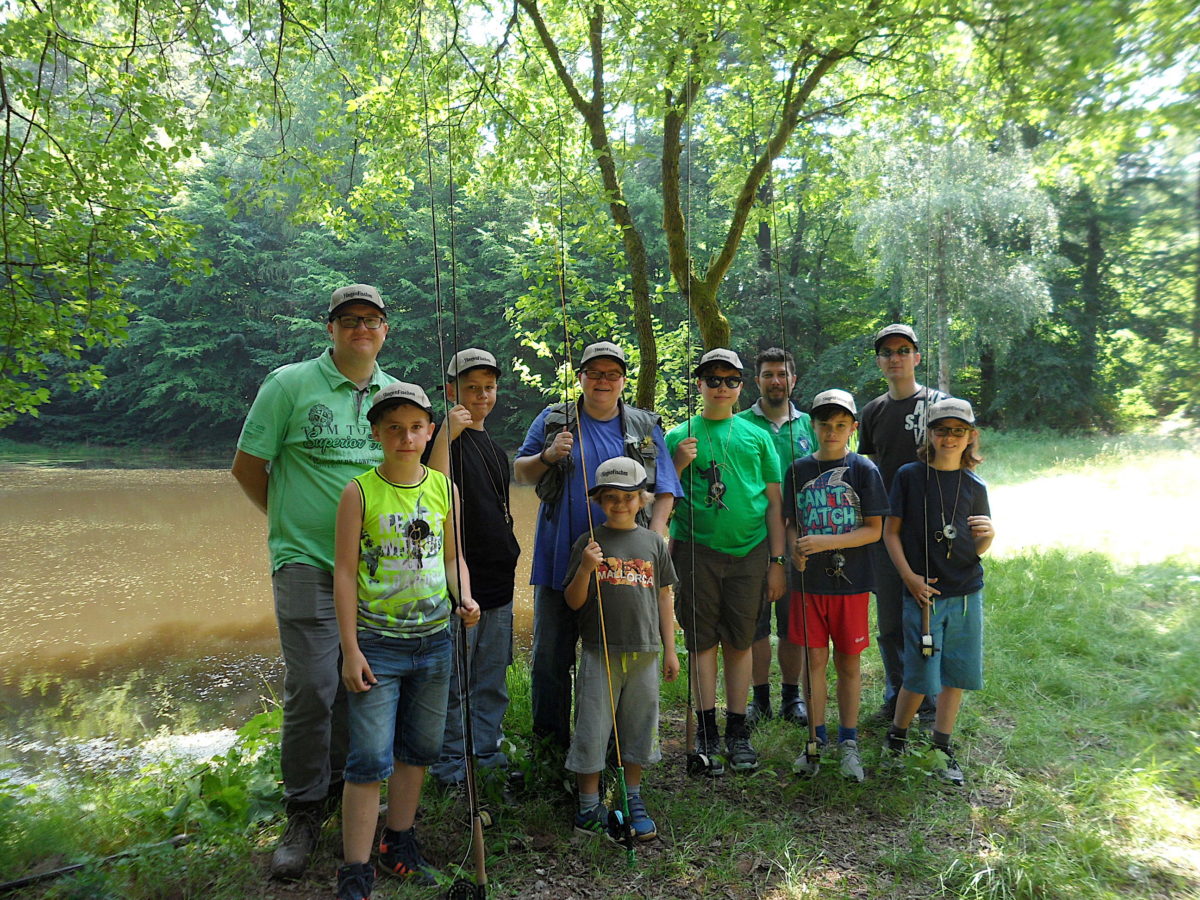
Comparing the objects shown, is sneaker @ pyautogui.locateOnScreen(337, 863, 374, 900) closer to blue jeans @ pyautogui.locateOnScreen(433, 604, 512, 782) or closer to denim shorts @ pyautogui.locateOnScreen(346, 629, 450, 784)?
denim shorts @ pyautogui.locateOnScreen(346, 629, 450, 784)

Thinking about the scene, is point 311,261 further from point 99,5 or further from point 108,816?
point 108,816

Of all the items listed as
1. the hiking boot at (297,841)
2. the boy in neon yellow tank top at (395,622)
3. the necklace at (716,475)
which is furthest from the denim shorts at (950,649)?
the hiking boot at (297,841)

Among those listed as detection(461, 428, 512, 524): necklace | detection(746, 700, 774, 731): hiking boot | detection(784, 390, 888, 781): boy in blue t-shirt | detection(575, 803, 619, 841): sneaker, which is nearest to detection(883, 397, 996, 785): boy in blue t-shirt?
detection(784, 390, 888, 781): boy in blue t-shirt

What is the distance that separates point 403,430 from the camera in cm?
249

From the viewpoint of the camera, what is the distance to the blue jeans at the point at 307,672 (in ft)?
8.50

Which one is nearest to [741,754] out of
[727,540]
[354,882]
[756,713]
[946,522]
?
[756,713]

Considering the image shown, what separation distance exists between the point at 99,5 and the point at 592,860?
5.31m

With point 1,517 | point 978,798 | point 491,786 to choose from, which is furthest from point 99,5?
point 1,517

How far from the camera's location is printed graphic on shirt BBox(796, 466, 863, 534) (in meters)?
3.43

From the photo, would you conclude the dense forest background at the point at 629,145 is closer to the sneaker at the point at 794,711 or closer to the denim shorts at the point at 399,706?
the denim shorts at the point at 399,706

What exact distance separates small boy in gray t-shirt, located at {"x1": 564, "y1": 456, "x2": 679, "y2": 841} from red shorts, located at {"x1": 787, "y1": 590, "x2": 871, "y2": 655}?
0.80 meters

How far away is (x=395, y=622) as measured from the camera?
244 cm

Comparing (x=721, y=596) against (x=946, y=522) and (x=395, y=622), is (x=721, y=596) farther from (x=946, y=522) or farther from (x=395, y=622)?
(x=395, y=622)

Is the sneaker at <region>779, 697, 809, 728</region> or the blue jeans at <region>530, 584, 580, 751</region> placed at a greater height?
the blue jeans at <region>530, 584, 580, 751</region>
